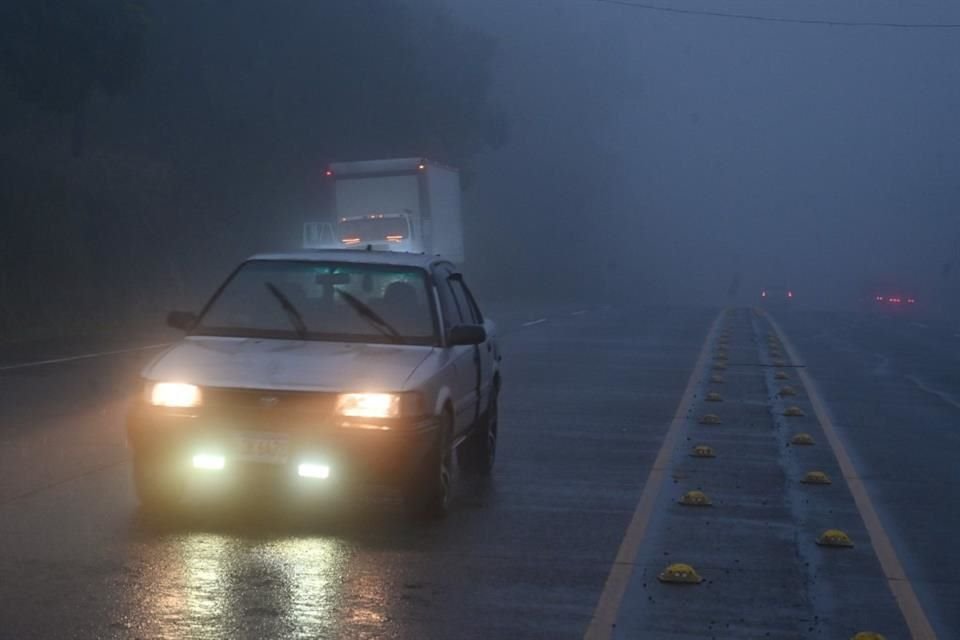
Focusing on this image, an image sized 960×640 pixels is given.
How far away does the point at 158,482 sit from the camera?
905 centimetres

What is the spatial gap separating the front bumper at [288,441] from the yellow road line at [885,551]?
2703mm

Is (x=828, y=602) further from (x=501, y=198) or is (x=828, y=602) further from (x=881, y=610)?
(x=501, y=198)

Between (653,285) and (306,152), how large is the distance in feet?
202

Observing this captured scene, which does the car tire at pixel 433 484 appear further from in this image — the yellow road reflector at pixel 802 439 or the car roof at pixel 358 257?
the yellow road reflector at pixel 802 439

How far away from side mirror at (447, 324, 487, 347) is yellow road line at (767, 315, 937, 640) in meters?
2.70

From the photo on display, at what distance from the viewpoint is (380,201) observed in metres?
40.2

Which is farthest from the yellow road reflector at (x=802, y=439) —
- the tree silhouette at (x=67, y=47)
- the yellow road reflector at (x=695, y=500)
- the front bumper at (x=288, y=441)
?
the tree silhouette at (x=67, y=47)

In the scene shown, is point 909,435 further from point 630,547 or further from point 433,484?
point 433,484

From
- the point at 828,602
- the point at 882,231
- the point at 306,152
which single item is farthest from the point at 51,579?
the point at 882,231

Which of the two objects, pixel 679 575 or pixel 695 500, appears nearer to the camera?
pixel 679 575

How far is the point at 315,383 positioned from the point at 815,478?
15.6ft

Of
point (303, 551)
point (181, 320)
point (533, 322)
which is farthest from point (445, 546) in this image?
point (533, 322)

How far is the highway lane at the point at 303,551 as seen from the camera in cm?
688

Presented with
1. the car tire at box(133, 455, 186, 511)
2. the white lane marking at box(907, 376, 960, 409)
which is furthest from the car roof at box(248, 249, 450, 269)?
the white lane marking at box(907, 376, 960, 409)
